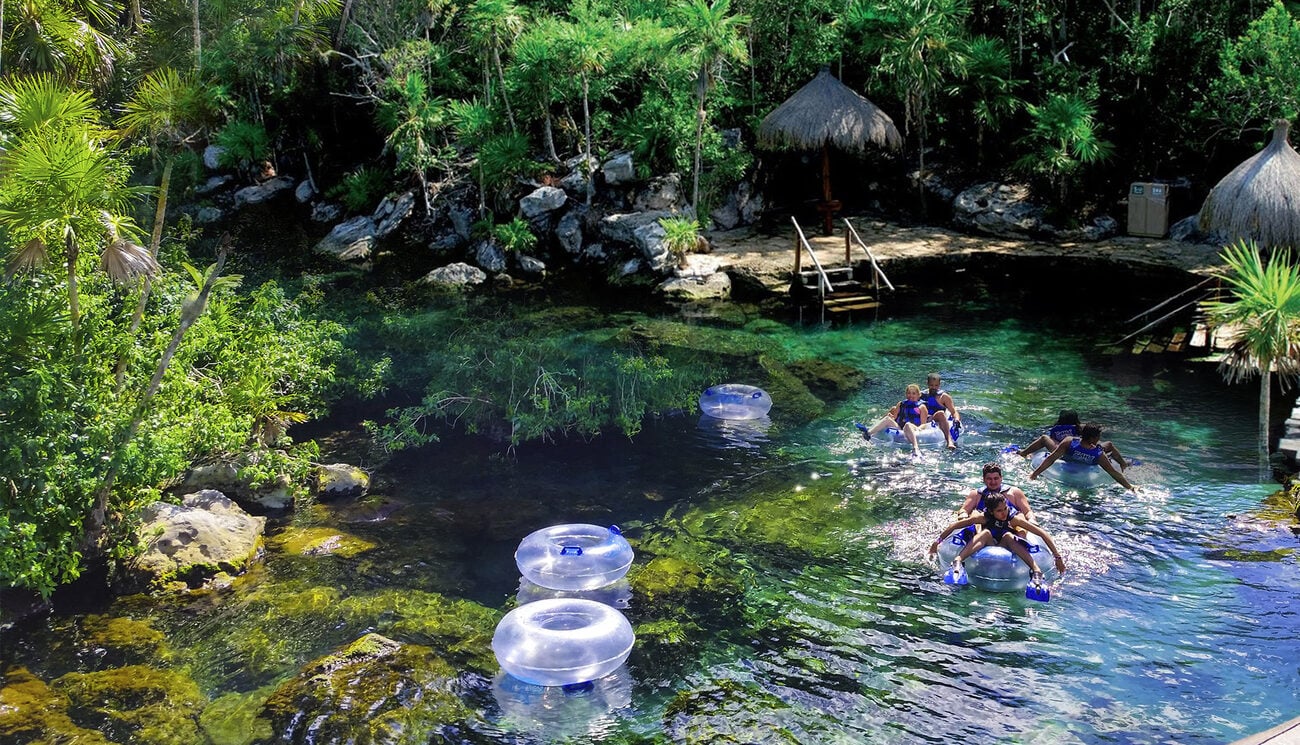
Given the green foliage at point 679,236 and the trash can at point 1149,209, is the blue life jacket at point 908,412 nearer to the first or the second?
the green foliage at point 679,236

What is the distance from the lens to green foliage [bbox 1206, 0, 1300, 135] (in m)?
21.0

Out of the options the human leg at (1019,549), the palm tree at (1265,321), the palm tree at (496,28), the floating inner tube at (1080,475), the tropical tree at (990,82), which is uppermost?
the palm tree at (496,28)

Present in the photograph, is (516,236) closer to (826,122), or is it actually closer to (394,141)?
(394,141)

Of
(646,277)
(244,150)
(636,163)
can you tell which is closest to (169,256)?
(646,277)

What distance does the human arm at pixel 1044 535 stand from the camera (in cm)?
1070

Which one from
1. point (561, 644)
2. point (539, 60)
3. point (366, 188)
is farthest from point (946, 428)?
point (366, 188)

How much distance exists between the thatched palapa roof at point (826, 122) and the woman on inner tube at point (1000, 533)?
14.1 m

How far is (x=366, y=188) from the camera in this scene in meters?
30.4

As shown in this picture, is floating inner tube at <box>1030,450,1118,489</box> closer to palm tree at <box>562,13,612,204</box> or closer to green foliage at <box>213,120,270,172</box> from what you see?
palm tree at <box>562,13,612,204</box>

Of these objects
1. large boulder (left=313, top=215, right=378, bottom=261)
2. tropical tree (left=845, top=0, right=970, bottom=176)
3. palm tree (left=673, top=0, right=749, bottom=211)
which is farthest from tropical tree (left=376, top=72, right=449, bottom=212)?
tropical tree (left=845, top=0, right=970, bottom=176)

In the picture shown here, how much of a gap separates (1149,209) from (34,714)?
23.0m

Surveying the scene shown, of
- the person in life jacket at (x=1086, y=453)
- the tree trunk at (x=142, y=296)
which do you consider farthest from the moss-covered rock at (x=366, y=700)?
the person in life jacket at (x=1086, y=453)

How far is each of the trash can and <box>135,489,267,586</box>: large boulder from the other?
20131 mm

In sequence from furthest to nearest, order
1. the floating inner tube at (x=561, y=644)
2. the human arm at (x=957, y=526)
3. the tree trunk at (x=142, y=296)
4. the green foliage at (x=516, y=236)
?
the green foliage at (x=516, y=236), the tree trunk at (x=142, y=296), the human arm at (x=957, y=526), the floating inner tube at (x=561, y=644)
